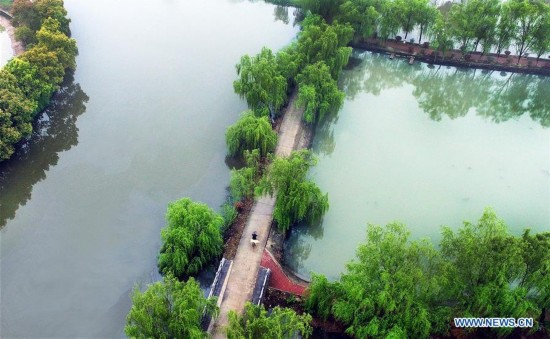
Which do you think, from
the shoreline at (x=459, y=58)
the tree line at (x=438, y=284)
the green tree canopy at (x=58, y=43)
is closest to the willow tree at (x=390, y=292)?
the tree line at (x=438, y=284)

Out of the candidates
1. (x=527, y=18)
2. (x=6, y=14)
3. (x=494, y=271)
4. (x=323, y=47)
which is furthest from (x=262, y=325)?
(x=6, y=14)

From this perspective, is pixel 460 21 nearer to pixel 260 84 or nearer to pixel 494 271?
pixel 260 84

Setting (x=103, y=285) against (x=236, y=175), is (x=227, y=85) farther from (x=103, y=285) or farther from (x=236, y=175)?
(x=103, y=285)

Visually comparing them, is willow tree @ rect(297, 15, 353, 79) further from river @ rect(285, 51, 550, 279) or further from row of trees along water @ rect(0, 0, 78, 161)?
row of trees along water @ rect(0, 0, 78, 161)

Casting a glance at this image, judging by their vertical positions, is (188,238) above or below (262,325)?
above

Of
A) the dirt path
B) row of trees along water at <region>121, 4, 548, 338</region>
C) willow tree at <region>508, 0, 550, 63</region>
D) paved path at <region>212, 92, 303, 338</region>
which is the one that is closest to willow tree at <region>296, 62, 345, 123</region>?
row of trees along water at <region>121, 4, 548, 338</region>

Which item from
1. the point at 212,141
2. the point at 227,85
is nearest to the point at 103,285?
the point at 212,141

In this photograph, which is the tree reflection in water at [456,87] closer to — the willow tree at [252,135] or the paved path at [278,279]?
the willow tree at [252,135]
